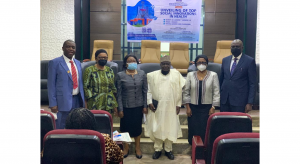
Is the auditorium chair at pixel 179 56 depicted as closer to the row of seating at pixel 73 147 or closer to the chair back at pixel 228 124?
the chair back at pixel 228 124

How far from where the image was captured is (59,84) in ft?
7.86

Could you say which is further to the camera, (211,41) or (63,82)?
(211,41)

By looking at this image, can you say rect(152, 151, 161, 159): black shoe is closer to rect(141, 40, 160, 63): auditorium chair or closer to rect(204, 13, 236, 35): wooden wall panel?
rect(141, 40, 160, 63): auditorium chair

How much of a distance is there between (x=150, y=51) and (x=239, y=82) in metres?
3.13

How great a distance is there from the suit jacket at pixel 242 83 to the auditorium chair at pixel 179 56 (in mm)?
2810

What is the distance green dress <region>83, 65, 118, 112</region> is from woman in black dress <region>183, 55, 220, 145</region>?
865 mm

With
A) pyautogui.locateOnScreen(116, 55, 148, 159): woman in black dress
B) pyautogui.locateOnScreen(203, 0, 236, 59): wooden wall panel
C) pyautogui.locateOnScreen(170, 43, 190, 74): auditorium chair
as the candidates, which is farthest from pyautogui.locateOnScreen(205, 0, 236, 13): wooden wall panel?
pyautogui.locateOnScreen(116, 55, 148, 159): woman in black dress

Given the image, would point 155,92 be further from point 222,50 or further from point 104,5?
point 104,5

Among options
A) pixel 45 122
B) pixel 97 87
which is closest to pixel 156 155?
pixel 97 87

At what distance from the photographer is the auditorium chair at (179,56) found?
18.3ft

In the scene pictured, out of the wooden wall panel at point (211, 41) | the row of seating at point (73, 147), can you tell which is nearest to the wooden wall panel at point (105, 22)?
the wooden wall panel at point (211, 41)
